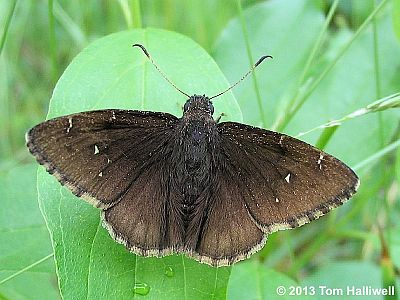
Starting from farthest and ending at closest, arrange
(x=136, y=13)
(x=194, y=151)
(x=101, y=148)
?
(x=136, y=13) < (x=194, y=151) < (x=101, y=148)

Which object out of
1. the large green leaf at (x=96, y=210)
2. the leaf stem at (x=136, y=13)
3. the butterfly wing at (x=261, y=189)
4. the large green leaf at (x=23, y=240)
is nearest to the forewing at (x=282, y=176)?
the butterfly wing at (x=261, y=189)

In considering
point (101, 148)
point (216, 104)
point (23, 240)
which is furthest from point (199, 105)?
point (23, 240)

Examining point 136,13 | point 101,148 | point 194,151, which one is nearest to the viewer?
point 101,148

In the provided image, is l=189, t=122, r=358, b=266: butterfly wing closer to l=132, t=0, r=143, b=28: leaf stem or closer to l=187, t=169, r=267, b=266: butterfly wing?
l=187, t=169, r=267, b=266: butterfly wing

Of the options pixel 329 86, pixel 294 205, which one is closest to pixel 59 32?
pixel 329 86

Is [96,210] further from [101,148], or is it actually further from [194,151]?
[194,151]

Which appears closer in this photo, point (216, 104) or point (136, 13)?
point (216, 104)

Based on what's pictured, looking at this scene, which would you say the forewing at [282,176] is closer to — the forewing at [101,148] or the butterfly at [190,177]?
the butterfly at [190,177]
